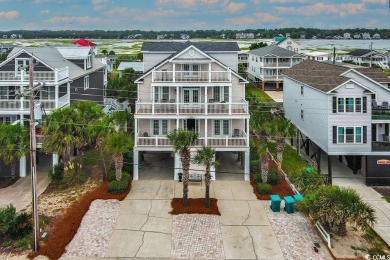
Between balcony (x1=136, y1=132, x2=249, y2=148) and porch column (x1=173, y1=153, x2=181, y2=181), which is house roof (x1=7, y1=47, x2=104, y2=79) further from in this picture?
porch column (x1=173, y1=153, x2=181, y2=181)

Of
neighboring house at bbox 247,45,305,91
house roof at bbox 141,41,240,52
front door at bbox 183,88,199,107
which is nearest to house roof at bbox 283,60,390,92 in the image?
house roof at bbox 141,41,240,52

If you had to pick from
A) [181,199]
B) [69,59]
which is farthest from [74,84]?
[181,199]

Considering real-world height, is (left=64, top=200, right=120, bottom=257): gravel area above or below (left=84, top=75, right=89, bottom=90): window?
below

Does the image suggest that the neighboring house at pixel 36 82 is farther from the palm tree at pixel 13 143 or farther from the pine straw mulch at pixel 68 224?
the pine straw mulch at pixel 68 224

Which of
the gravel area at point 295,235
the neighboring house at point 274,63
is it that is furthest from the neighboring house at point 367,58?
the gravel area at point 295,235

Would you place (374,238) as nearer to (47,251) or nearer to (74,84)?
(47,251)

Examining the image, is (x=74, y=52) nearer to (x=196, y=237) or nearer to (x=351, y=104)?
(x=351, y=104)

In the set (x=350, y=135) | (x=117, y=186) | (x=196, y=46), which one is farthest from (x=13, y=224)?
(x=350, y=135)
